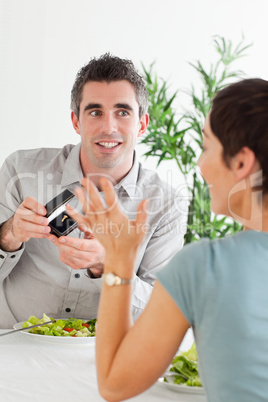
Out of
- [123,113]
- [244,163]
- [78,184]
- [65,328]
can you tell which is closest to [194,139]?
[123,113]

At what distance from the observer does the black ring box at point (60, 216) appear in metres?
1.58

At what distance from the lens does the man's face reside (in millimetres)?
2203

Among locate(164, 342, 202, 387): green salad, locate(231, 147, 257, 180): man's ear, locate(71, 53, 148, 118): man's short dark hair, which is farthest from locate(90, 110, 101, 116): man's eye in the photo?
locate(231, 147, 257, 180): man's ear

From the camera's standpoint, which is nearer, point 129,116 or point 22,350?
point 22,350

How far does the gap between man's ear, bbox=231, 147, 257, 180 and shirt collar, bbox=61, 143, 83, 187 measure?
1287 mm

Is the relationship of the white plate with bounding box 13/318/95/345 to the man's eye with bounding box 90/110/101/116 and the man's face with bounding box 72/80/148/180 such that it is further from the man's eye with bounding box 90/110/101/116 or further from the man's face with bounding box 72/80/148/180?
the man's eye with bounding box 90/110/101/116

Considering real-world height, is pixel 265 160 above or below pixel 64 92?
below

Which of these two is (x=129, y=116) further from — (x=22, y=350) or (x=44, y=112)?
(x=44, y=112)

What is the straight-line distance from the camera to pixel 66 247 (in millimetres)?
1687

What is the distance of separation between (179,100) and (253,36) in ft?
2.88

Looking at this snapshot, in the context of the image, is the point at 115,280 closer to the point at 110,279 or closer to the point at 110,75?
the point at 110,279

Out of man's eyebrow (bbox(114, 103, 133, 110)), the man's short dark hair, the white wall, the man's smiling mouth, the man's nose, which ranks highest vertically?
the white wall

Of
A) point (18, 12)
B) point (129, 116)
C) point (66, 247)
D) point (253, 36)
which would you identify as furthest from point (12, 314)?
point (253, 36)

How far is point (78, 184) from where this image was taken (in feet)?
7.25
